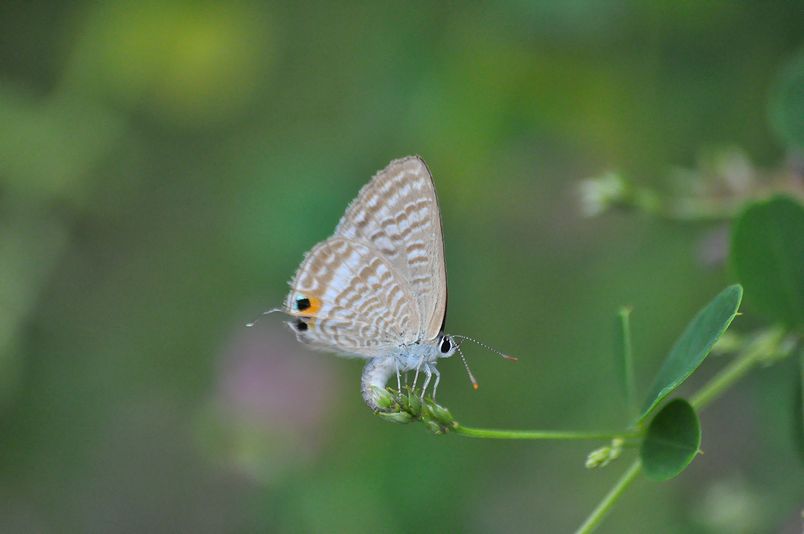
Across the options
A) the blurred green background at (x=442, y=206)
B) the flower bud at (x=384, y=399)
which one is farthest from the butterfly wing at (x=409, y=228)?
the blurred green background at (x=442, y=206)

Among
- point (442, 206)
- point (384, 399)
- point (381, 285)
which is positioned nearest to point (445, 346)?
point (381, 285)

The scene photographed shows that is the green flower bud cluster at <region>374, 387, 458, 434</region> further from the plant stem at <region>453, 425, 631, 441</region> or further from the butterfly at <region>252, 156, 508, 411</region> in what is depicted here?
the butterfly at <region>252, 156, 508, 411</region>

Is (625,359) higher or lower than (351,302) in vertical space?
higher

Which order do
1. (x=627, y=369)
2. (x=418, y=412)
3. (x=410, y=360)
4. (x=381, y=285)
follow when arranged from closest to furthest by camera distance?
(x=418, y=412)
(x=627, y=369)
(x=410, y=360)
(x=381, y=285)

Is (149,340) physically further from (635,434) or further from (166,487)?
(635,434)

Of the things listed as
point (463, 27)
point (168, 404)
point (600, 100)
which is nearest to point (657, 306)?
point (600, 100)

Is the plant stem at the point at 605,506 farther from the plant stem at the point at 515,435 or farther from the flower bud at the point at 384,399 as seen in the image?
the flower bud at the point at 384,399

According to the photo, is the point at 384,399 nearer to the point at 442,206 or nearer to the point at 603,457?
the point at 603,457
